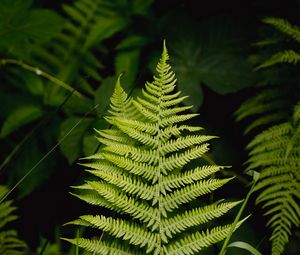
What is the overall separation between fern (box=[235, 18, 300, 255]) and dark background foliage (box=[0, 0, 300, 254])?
15 cm

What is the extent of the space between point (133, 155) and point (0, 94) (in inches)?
69.2

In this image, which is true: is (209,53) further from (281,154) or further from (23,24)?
(23,24)

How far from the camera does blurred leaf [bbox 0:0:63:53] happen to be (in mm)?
2193

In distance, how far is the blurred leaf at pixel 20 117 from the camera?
2304mm

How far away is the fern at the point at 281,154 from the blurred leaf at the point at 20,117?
137 cm

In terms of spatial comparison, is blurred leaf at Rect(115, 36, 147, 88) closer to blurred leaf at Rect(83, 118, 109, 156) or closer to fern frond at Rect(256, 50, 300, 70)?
blurred leaf at Rect(83, 118, 109, 156)

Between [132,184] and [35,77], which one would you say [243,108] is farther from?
[35,77]

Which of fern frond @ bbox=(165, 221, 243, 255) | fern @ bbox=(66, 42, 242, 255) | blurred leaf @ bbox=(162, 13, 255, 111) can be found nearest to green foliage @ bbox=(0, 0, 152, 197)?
blurred leaf @ bbox=(162, 13, 255, 111)

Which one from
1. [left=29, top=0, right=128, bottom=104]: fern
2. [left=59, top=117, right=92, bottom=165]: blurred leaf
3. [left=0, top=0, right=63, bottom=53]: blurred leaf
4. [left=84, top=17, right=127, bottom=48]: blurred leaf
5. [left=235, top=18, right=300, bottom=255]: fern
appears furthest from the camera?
[left=29, top=0, right=128, bottom=104]: fern

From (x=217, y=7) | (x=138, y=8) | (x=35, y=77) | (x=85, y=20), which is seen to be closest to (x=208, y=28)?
(x=217, y=7)

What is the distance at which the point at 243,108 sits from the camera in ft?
6.14

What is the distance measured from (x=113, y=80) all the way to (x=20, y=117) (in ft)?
2.37

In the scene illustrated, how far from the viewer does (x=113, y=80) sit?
2080 mm

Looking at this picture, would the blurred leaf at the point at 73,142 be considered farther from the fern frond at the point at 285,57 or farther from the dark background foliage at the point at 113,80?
A: the fern frond at the point at 285,57
